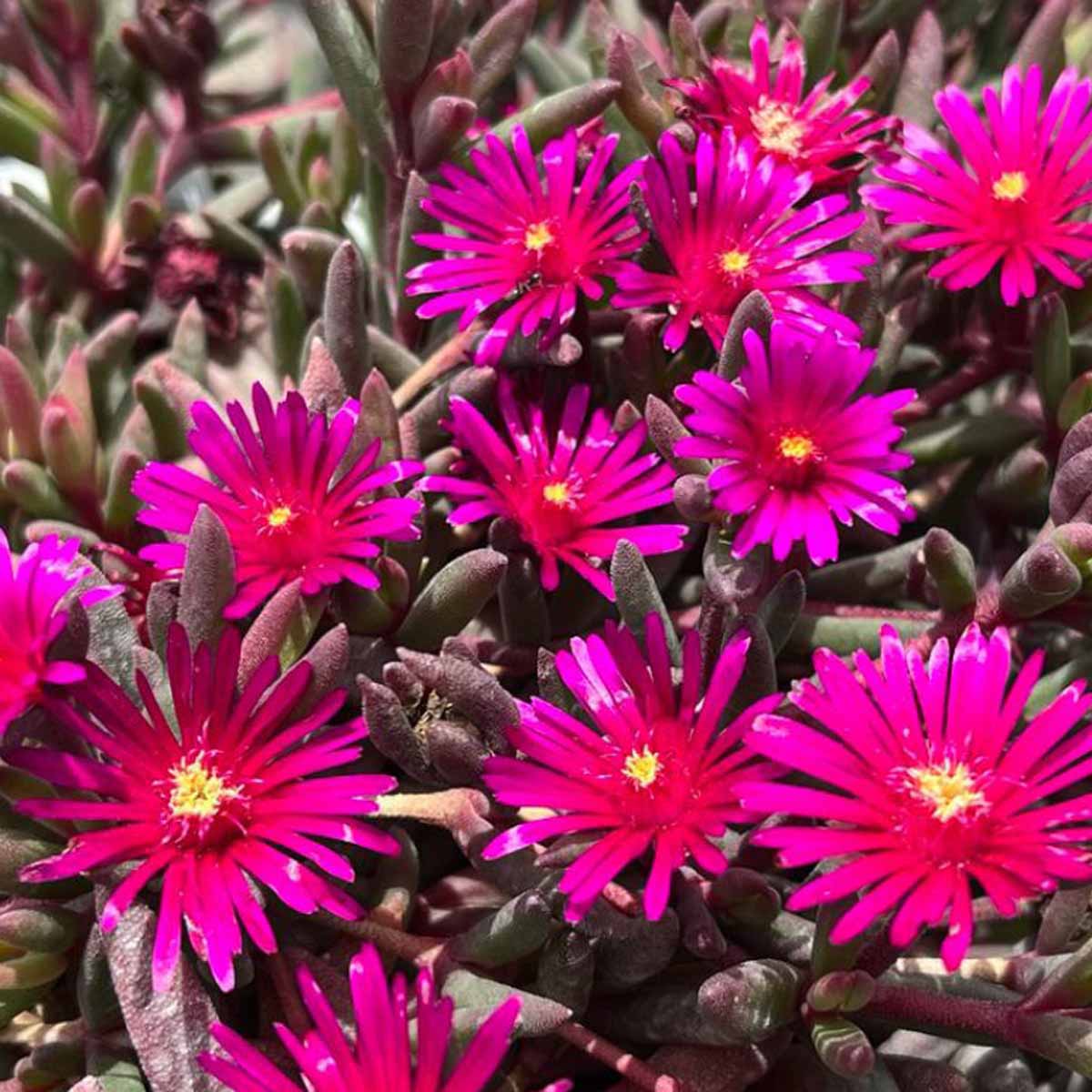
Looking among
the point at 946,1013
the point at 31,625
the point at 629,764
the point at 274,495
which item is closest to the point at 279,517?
the point at 274,495

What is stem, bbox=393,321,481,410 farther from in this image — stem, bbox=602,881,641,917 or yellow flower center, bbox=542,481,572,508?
stem, bbox=602,881,641,917

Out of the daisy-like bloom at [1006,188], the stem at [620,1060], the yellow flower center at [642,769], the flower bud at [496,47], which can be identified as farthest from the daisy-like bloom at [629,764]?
the flower bud at [496,47]

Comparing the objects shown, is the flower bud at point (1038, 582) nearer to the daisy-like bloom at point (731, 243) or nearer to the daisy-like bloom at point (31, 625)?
the daisy-like bloom at point (731, 243)

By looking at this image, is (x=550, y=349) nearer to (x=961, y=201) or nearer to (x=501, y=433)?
(x=501, y=433)

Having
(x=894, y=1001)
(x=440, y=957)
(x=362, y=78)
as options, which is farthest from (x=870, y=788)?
(x=362, y=78)

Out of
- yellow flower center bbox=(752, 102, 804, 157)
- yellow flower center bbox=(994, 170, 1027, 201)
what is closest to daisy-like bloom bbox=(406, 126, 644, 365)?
yellow flower center bbox=(752, 102, 804, 157)


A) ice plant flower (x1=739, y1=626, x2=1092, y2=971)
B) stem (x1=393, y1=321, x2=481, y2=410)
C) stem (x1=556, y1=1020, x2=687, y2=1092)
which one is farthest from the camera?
stem (x1=393, y1=321, x2=481, y2=410)

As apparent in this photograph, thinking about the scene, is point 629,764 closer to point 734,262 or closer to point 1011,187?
point 734,262
